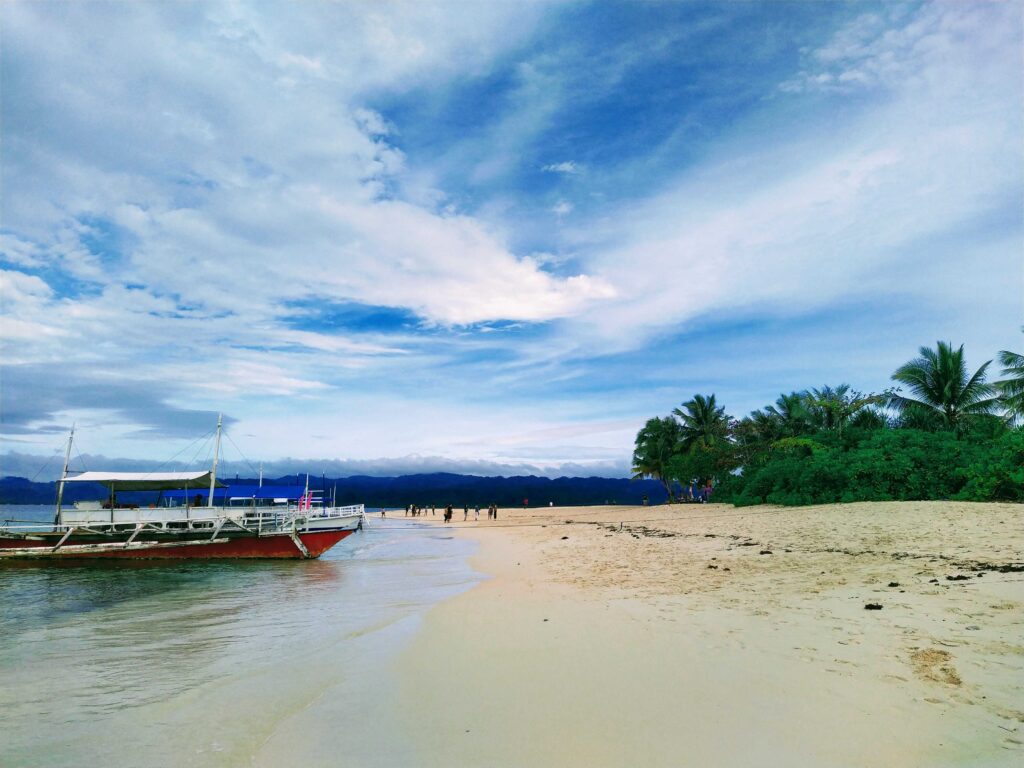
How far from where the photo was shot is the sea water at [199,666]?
211 inches

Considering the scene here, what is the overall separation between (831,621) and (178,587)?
19389 millimetres

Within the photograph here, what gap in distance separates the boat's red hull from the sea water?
7389 mm

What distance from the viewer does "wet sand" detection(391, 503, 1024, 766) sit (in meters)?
4.43

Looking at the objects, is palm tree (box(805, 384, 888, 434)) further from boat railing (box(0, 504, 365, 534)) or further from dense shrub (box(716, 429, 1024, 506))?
boat railing (box(0, 504, 365, 534))

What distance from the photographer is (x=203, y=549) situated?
85.2 feet

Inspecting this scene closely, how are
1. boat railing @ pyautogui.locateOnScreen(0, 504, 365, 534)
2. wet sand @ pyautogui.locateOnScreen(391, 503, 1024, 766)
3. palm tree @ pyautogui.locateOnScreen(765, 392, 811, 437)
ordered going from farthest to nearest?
palm tree @ pyautogui.locateOnScreen(765, 392, 811, 437)
boat railing @ pyautogui.locateOnScreen(0, 504, 365, 534)
wet sand @ pyautogui.locateOnScreen(391, 503, 1024, 766)

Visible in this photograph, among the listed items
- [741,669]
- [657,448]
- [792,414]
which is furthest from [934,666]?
[657,448]

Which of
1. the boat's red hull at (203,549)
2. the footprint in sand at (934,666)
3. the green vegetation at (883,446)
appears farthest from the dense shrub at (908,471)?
the boat's red hull at (203,549)

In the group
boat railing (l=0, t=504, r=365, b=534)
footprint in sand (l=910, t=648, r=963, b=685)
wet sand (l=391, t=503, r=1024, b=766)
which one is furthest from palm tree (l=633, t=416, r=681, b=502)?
footprint in sand (l=910, t=648, r=963, b=685)

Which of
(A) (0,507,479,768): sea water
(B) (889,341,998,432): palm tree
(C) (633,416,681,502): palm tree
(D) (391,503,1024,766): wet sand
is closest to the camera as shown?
(D) (391,503,1024,766): wet sand

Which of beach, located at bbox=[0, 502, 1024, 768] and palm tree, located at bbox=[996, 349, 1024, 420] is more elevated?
palm tree, located at bbox=[996, 349, 1024, 420]

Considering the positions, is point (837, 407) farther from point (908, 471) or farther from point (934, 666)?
point (934, 666)

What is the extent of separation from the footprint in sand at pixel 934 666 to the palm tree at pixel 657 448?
63512mm

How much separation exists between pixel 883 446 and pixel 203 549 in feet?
114
